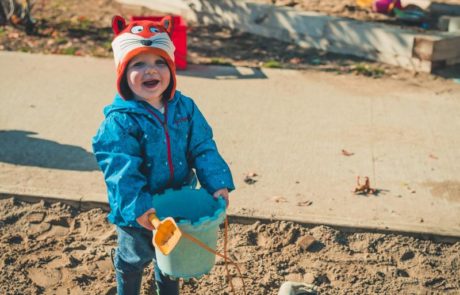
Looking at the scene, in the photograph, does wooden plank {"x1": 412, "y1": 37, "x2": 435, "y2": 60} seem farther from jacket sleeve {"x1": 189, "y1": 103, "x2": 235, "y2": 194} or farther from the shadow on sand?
jacket sleeve {"x1": 189, "y1": 103, "x2": 235, "y2": 194}

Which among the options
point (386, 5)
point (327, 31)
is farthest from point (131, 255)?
point (386, 5)

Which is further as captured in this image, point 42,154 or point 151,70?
point 42,154

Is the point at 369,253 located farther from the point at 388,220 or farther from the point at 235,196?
the point at 235,196

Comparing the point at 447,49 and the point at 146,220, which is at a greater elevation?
the point at 146,220

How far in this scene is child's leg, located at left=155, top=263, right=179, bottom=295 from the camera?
3.58m

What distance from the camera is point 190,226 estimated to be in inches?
117

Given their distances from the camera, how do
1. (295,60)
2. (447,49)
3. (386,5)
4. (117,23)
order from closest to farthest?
(117,23) → (447,49) → (295,60) → (386,5)

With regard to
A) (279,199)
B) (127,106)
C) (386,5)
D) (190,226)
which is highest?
(127,106)

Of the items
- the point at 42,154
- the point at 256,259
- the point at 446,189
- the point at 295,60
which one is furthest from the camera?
the point at 295,60

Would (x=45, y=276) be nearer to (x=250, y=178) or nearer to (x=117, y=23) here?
(x=117, y=23)

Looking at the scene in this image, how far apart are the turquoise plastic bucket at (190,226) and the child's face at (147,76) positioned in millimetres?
457

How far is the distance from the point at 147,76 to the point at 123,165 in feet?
1.33

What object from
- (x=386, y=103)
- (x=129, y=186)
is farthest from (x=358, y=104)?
(x=129, y=186)

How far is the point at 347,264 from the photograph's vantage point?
432 cm
